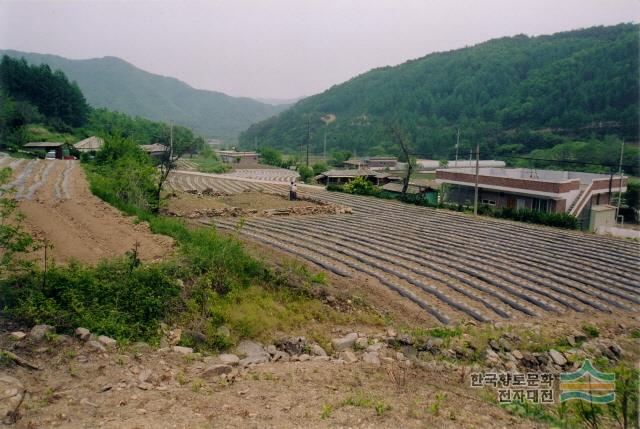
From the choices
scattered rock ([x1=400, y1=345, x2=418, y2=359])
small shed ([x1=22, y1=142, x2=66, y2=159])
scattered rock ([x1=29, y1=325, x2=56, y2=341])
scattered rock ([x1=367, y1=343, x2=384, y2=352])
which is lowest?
scattered rock ([x1=400, y1=345, x2=418, y2=359])

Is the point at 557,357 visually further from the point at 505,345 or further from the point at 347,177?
the point at 347,177

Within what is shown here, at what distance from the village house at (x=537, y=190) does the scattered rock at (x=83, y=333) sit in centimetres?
2101

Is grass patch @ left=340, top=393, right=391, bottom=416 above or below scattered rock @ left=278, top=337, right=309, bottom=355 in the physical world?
above

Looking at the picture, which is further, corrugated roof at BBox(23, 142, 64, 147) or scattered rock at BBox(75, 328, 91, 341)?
corrugated roof at BBox(23, 142, 64, 147)

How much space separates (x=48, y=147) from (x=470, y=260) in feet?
111

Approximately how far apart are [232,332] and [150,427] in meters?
2.85

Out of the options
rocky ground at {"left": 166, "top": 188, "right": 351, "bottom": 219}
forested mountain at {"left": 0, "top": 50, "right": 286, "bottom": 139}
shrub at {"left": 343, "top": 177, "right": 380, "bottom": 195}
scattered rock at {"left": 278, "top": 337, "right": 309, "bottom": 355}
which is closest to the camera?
scattered rock at {"left": 278, "top": 337, "right": 309, "bottom": 355}

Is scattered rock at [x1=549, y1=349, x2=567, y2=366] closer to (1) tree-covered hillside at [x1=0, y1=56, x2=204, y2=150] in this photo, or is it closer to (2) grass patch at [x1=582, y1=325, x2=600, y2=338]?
(2) grass patch at [x1=582, y1=325, x2=600, y2=338]

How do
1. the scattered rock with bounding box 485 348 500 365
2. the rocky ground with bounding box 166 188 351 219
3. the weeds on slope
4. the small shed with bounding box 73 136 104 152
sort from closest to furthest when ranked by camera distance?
the weeds on slope, the scattered rock with bounding box 485 348 500 365, the rocky ground with bounding box 166 188 351 219, the small shed with bounding box 73 136 104 152

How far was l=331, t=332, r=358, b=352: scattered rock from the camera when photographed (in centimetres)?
668

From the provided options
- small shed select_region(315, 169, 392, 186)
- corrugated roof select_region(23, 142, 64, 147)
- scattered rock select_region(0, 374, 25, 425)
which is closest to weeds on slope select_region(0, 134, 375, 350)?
scattered rock select_region(0, 374, 25, 425)

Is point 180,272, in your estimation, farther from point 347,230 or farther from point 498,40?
point 498,40

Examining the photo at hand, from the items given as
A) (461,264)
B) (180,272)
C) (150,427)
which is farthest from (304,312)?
(461,264)

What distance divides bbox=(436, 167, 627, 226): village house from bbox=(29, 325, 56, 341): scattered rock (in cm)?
2134
